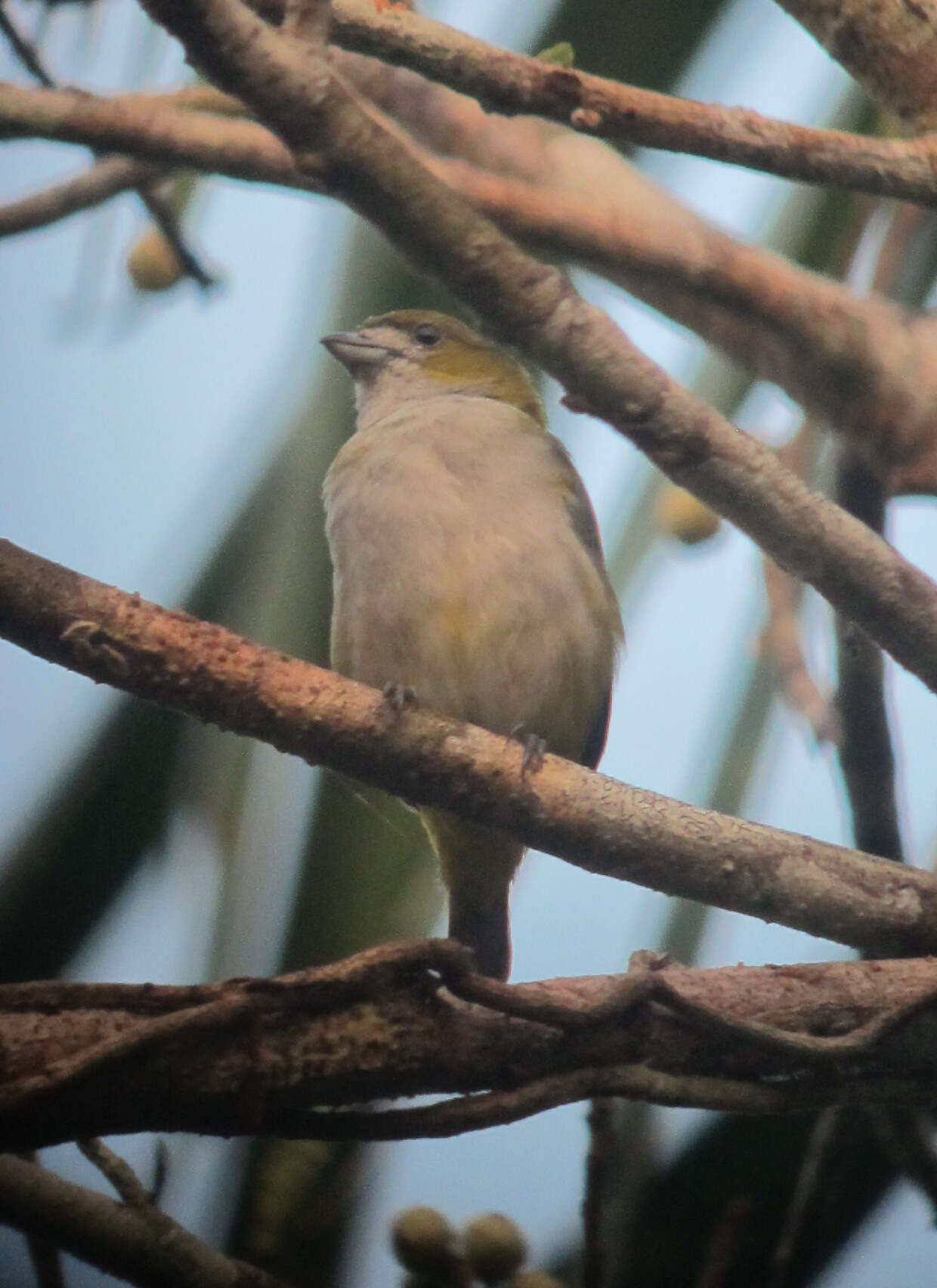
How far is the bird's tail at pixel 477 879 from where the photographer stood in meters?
2.83

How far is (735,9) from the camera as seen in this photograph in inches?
125

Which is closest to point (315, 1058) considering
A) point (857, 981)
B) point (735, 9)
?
point (857, 981)

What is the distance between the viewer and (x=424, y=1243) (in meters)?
1.89

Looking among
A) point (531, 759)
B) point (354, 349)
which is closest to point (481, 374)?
point (354, 349)

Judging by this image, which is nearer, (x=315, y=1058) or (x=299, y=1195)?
(x=315, y=1058)

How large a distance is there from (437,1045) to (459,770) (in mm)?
332

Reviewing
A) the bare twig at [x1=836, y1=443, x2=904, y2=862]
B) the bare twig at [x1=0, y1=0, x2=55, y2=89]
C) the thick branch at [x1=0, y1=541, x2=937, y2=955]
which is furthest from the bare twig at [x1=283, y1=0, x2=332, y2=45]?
the bare twig at [x1=836, y1=443, x2=904, y2=862]

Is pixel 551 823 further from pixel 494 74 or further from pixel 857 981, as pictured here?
pixel 494 74

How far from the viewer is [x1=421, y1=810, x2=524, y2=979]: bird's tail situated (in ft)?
9.28

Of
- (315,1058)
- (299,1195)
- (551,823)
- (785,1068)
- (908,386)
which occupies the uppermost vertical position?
(908,386)

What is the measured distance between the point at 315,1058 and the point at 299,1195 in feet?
1.30

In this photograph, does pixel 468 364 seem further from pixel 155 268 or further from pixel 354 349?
pixel 155 268

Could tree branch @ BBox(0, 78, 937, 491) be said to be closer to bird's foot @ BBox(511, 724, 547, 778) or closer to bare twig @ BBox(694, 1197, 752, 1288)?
bird's foot @ BBox(511, 724, 547, 778)

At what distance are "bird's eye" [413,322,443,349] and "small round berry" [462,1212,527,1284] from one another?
2.15 m
